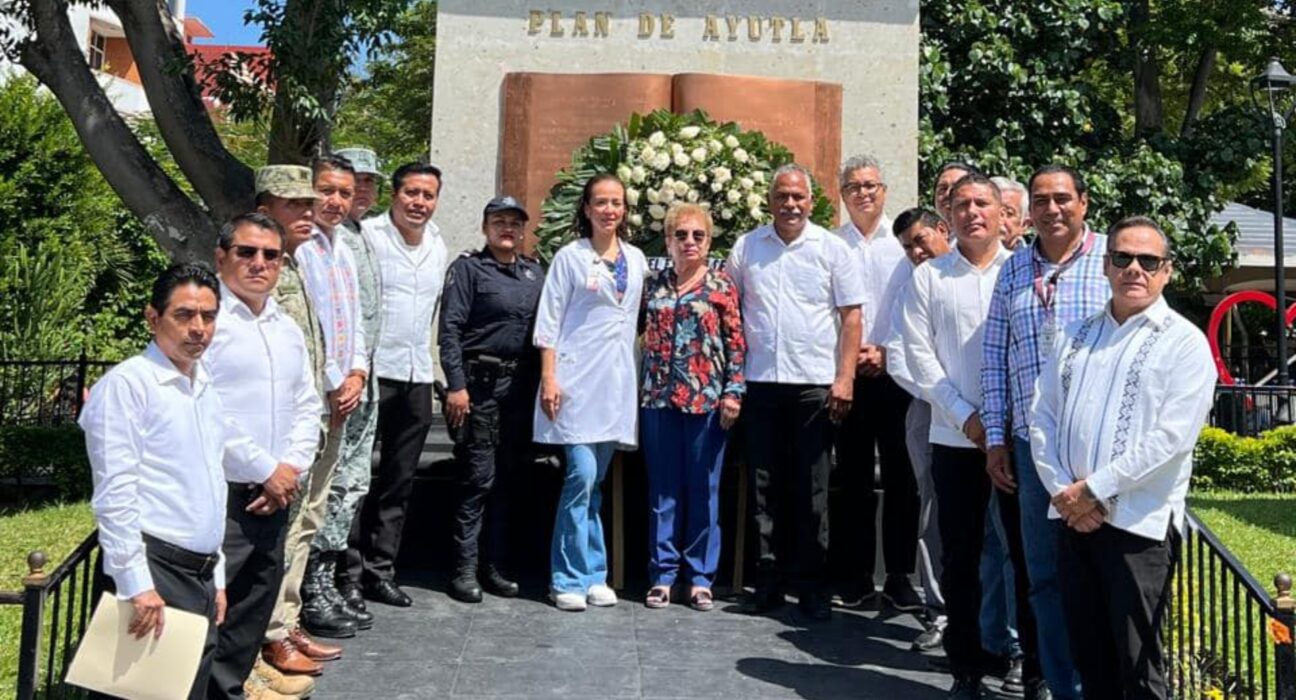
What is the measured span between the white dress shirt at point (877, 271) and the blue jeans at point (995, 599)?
4.21ft

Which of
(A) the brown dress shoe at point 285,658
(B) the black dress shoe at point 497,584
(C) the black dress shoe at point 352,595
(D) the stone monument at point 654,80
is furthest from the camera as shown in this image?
(D) the stone monument at point 654,80

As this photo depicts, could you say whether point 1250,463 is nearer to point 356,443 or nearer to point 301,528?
point 356,443

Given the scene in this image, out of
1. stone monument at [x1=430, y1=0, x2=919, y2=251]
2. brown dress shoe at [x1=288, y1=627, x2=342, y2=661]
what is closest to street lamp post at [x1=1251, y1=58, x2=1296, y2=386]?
stone monument at [x1=430, y1=0, x2=919, y2=251]

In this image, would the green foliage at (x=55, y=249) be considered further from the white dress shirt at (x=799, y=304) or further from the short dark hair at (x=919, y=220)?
the short dark hair at (x=919, y=220)

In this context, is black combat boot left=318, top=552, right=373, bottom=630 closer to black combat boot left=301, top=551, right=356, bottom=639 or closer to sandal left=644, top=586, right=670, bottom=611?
black combat boot left=301, top=551, right=356, bottom=639

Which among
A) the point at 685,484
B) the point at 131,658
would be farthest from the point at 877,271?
the point at 131,658

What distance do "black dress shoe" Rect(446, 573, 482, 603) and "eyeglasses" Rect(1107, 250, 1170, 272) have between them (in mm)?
3300

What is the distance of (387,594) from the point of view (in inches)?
216

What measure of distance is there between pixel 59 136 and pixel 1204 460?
16387mm

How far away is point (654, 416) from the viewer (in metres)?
5.61

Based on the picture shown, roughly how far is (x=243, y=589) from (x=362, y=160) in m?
2.38

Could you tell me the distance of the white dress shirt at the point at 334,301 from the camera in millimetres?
4586

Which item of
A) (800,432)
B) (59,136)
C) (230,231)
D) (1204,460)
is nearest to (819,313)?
(800,432)

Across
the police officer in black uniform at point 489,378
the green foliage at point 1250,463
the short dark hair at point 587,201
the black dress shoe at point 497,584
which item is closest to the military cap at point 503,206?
the police officer in black uniform at point 489,378
